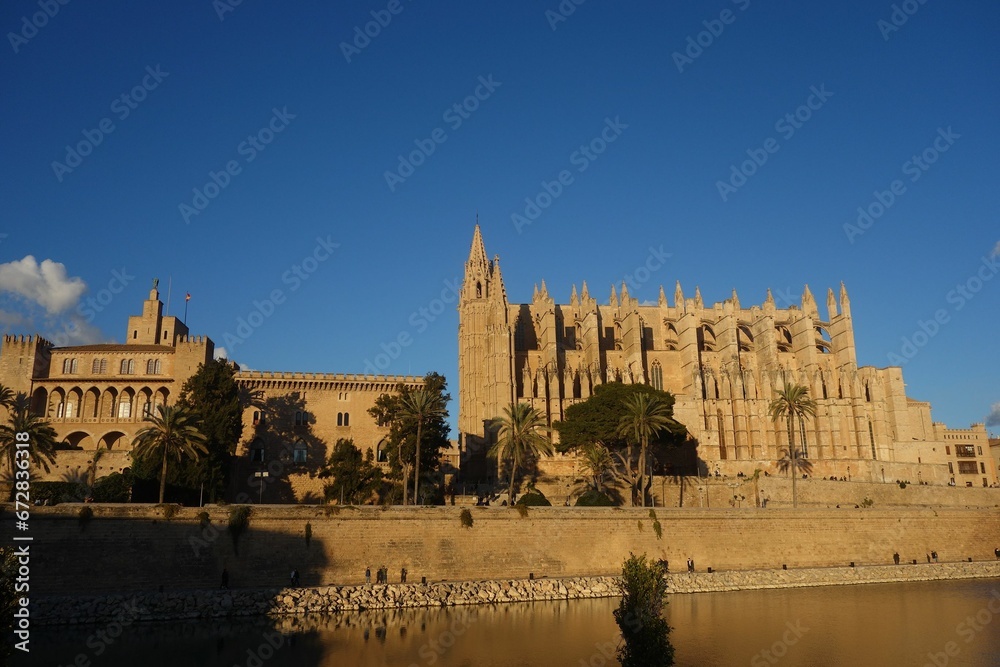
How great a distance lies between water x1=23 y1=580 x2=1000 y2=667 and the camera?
72.0 ft

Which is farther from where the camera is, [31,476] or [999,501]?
[999,501]

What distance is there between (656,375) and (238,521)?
4046cm

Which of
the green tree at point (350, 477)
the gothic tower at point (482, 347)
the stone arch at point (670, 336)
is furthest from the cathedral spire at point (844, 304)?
the green tree at point (350, 477)

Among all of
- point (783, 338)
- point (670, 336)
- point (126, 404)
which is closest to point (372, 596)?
point (126, 404)

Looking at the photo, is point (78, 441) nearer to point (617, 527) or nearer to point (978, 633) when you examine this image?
point (617, 527)

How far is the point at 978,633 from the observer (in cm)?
2555

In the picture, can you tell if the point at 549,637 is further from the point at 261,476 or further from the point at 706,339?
the point at 706,339

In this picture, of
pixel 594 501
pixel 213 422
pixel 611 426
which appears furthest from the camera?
pixel 611 426

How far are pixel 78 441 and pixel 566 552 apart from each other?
98.2ft

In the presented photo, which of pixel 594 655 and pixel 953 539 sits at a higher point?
pixel 953 539

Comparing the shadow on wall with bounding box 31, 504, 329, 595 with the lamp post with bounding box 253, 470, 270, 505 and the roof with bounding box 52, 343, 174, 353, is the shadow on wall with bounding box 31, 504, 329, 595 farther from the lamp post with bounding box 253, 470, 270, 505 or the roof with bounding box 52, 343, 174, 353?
the roof with bounding box 52, 343, 174, 353

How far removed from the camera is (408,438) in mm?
41812

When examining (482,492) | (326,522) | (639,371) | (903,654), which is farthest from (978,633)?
(639,371)

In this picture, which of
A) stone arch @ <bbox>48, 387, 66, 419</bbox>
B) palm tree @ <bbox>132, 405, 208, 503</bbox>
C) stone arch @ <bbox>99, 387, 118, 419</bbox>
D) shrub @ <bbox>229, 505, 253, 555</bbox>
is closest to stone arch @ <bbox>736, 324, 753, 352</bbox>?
palm tree @ <bbox>132, 405, 208, 503</bbox>
